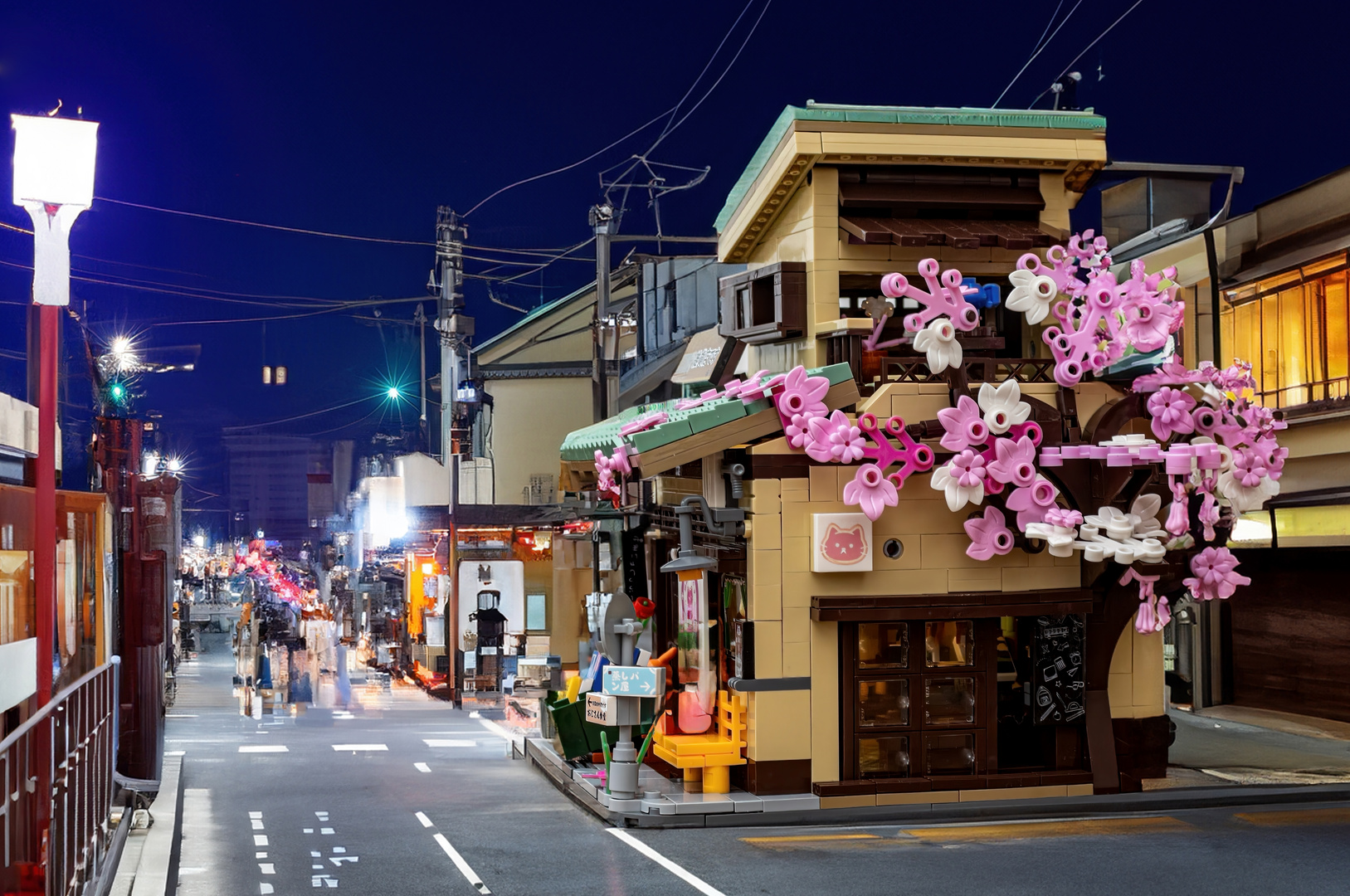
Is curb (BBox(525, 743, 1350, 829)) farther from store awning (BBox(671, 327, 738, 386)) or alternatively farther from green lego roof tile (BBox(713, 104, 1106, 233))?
green lego roof tile (BBox(713, 104, 1106, 233))

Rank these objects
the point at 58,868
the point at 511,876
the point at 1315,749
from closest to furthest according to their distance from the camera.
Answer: the point at 58,868, the point at 511,876, the point at 1315,749

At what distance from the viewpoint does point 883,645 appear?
18297 mm

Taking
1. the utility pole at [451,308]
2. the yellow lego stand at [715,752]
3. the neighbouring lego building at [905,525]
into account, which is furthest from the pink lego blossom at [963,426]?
the utility pole at [451,308]

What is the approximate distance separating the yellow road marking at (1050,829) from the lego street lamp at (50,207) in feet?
33.9

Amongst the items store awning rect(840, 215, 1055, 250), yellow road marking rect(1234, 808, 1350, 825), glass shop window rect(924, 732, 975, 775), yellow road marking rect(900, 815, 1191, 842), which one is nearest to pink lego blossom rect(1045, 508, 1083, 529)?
glass shop window rect(924, 732, 975, 775)

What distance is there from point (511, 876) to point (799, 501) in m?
6.29

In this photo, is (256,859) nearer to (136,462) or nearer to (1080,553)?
(136,462)

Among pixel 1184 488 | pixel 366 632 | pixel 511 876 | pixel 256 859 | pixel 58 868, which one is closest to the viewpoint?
pixel 58 868

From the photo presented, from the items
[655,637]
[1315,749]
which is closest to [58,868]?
[655,637]

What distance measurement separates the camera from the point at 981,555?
17812mm

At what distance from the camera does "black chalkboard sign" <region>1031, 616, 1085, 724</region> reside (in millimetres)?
→ 18531

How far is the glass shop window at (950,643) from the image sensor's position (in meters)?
18.3

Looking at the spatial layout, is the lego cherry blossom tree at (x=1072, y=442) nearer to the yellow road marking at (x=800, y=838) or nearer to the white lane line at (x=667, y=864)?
the yellow road marking at (x=800, y=838)

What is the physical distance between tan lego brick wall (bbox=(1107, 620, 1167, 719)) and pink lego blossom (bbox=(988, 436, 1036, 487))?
3.23 meters
